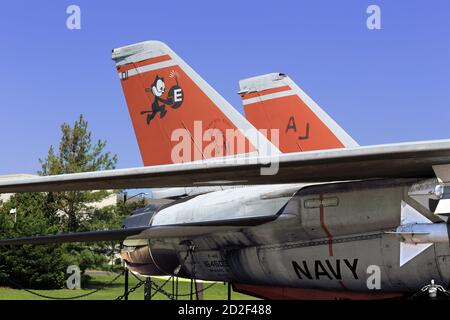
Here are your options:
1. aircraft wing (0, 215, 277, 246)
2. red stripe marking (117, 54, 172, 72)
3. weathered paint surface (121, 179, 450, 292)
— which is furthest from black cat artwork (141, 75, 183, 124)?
aircraft wing (0, 215, 277, 246)

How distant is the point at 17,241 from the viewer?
959 centimetres

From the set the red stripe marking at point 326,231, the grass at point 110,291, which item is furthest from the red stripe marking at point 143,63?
the grass at point 110,291

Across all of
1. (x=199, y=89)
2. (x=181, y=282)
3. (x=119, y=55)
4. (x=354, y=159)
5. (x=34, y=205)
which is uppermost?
(x=119, y=55)

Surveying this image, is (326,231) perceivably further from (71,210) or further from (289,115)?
(71,210)

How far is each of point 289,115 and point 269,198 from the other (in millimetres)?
3535

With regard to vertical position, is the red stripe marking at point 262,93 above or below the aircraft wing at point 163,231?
above

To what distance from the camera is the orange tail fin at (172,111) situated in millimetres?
9891

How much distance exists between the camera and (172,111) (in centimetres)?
1040

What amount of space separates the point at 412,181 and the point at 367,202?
607 mm

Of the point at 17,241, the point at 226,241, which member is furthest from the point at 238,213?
the point at 17,241

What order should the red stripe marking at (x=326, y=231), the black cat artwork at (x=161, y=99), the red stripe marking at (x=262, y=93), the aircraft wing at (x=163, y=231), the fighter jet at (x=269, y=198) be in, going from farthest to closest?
the red stripe marking at (x=262, y=93)
the black cat artwork at (x=161, y=99)
the aircraft wing at (x=163, y=231)
the red stripe marking at (x=326, y=231)
the fighter jet at (x=269, y=198)

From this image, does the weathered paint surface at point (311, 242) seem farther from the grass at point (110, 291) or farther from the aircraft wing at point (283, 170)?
the grass at point (110, 291)

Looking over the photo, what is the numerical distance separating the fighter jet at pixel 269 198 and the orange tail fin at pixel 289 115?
33mm
